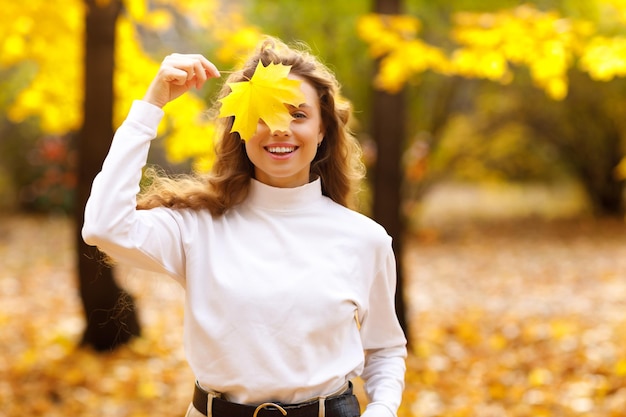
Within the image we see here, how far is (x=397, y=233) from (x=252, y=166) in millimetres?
3963

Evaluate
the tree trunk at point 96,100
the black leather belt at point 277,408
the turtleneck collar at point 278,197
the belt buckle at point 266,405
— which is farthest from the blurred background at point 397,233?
the belt buckle at point 266,405

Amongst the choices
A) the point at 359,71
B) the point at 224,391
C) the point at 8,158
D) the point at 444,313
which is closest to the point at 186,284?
the point at 224,391

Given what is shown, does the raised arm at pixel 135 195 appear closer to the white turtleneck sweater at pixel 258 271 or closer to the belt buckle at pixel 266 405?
the white turtleneck sweater at pixel 258 271

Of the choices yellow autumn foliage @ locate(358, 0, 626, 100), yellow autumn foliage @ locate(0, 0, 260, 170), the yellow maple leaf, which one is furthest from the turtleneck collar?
yellow autumn foliage @ locate(0, 0, 260, 170)

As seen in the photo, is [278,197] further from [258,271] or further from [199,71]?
[199,71]

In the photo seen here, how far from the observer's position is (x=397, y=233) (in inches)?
234

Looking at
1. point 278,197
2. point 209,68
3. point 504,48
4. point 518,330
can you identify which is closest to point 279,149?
point 278,197

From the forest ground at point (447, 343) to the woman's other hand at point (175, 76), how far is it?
1206 millimetres

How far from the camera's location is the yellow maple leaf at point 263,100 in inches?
72.6

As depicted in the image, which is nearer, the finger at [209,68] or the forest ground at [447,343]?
the finger at [209,68]

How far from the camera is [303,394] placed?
184 cm

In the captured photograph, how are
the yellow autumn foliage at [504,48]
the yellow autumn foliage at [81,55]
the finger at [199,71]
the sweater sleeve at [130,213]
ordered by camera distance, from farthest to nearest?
the yellow autumn foliage at [81,55], the yellow autumn foliage at [504,48], the finger at [199,71], the sweater sleeve at [130,213]

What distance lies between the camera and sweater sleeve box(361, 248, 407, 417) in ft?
6.68

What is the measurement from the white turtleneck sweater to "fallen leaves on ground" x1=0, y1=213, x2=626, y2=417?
817 millimetres
